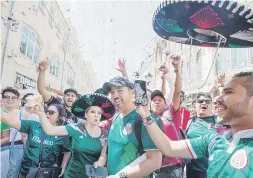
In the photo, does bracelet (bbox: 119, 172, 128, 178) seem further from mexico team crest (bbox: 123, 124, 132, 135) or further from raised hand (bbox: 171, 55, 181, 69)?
raised hand (bbox: 171, 55, 181, 69)

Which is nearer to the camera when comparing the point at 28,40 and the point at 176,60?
the point at 176,60

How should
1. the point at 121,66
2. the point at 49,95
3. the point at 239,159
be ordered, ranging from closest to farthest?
the point at 239,159, the point at 121,66, the point at 49,95

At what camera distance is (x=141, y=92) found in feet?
5.82

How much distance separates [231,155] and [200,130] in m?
1.87

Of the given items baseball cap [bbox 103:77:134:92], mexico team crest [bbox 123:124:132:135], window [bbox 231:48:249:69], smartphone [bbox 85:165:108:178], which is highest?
window [bbox 231:48:249:69]

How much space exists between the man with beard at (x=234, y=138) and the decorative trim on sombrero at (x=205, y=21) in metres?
0.67

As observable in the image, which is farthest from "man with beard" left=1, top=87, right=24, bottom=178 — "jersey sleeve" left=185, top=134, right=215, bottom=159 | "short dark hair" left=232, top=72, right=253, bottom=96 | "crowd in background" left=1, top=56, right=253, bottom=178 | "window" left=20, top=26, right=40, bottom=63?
"window" left=20, top=26, right=40, bottom=63

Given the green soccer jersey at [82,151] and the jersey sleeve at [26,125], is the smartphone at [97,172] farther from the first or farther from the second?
the jersey sleeve at [26,125]

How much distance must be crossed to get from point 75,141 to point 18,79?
10775mm

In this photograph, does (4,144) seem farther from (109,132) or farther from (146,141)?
(146,141)

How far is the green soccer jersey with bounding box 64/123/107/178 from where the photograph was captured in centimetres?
275

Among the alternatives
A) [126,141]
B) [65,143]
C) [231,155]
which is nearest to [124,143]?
[126,141]

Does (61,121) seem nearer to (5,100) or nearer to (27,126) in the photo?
(27,126)

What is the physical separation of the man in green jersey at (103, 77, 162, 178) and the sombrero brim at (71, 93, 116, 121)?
61 cm
